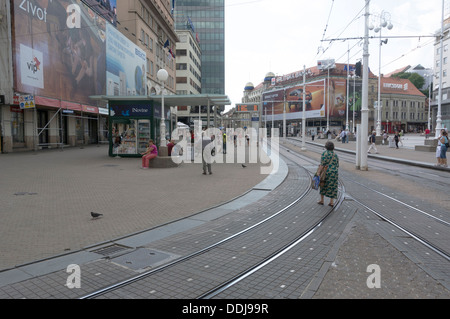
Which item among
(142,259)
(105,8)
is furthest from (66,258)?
(105,8)

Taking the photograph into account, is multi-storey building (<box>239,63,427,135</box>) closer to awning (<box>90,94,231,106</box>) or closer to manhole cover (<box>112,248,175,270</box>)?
awning (<box>90,94,231,106</box>)

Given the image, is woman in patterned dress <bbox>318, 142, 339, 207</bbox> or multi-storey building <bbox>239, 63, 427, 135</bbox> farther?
multi-storey building <bbox>239, 63, 427, 135</bbox>

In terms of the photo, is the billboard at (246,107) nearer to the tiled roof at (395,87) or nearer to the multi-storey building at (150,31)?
the multi-storey building at (150,31)

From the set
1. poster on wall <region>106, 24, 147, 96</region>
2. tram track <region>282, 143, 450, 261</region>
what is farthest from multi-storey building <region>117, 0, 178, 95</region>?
tram track <region>282, 143, 450, 261</region>

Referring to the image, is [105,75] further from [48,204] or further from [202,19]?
[202,19]

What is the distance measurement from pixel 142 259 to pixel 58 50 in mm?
26579

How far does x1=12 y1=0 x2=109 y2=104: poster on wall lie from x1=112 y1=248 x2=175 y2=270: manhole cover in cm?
2117

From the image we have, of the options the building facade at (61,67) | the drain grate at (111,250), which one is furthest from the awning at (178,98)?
the drain grate at (111,250)

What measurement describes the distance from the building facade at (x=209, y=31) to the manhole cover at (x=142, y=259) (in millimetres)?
83368

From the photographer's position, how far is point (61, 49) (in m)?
26.9

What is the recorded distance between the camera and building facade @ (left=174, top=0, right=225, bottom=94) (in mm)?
87938

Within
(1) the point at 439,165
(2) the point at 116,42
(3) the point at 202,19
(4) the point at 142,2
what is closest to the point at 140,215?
(1) the point at 439,165

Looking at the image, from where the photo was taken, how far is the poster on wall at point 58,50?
22.2 metres

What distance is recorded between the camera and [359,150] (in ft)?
53.6
